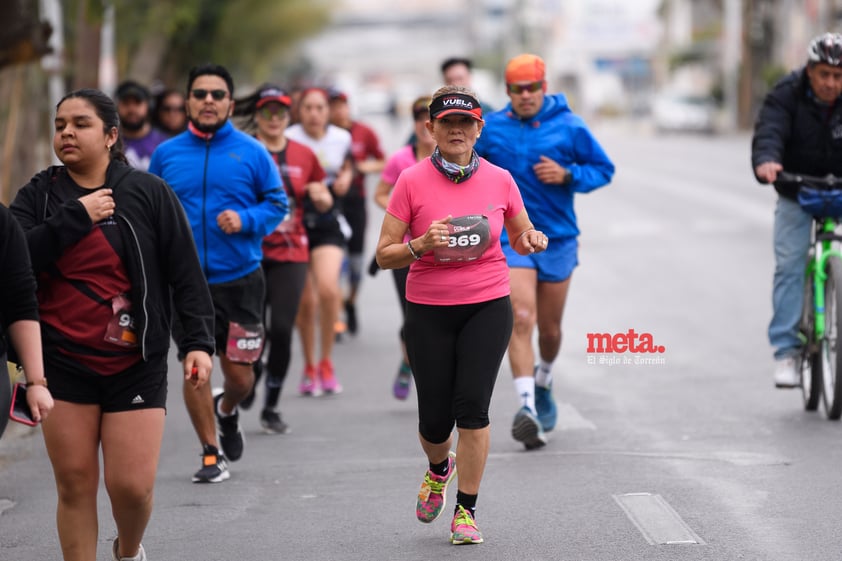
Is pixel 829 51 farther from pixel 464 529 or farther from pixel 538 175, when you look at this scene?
pixel 464 529

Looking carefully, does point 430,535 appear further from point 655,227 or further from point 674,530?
point 655,227

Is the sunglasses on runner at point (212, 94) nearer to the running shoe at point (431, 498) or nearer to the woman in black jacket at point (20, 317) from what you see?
the running shoe at point (431, 498)

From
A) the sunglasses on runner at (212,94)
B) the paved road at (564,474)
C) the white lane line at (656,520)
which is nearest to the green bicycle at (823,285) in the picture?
the paved road at (564,474)

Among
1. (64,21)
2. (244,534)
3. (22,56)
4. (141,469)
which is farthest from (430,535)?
(64,21)

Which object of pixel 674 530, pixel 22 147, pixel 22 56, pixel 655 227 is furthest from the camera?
pixel 655 227

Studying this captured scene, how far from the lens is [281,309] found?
371 inches

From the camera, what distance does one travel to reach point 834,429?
8.87 metres

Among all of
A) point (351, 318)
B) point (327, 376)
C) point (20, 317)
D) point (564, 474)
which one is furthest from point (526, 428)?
point (351, 318)

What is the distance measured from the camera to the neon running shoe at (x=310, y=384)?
11.1 meters

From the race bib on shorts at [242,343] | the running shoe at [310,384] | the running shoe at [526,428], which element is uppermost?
the race bib on shorts at [242,343]

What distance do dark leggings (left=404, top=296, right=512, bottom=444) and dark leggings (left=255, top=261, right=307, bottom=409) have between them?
284 cm

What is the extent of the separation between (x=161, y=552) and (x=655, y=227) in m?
17.8

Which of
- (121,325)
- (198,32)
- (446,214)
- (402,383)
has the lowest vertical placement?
(402,383)

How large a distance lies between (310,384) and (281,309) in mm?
1848
